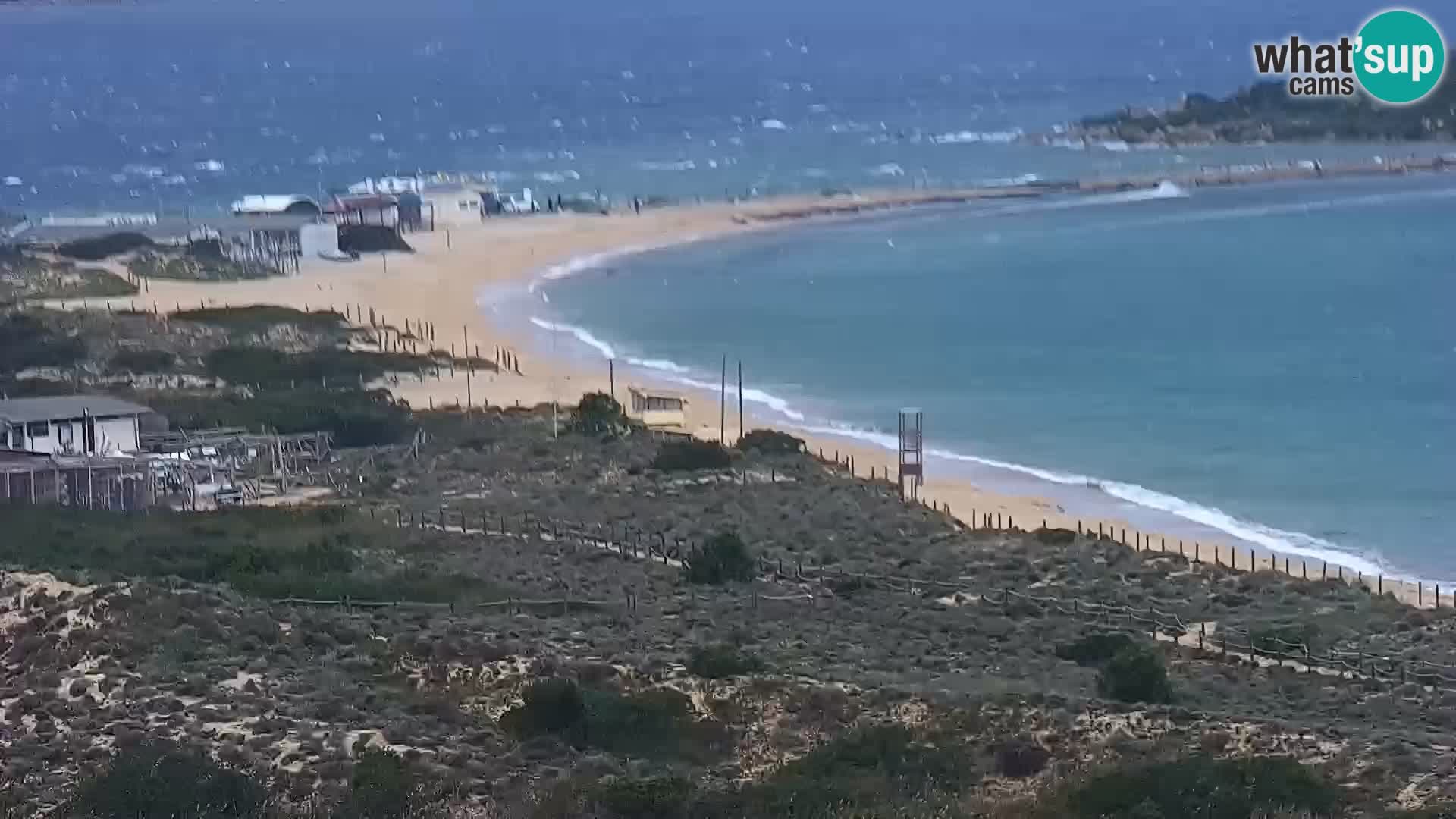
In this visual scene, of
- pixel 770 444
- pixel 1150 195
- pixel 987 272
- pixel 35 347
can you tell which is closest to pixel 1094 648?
pixel 770 444

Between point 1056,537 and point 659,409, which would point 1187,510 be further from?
point 659,409

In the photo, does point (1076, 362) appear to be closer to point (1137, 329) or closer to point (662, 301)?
point (1137, 329)

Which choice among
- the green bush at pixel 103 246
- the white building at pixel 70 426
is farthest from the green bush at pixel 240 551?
the green bush at pixel 103 246

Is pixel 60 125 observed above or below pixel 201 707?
above

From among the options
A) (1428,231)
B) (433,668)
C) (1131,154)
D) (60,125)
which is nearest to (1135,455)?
(433,668)

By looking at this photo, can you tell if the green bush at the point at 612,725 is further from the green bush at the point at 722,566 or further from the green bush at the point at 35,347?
the green bush at the point at 35,347

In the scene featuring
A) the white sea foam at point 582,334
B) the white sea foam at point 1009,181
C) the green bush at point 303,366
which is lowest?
the green bush at point 303,366

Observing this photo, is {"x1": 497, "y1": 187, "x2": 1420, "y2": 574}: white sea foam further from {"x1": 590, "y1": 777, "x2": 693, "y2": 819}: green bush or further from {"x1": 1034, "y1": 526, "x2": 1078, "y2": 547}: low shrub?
{"x1": 590, "y1": 777, "x2": 693, "y2": 819}: green bush
